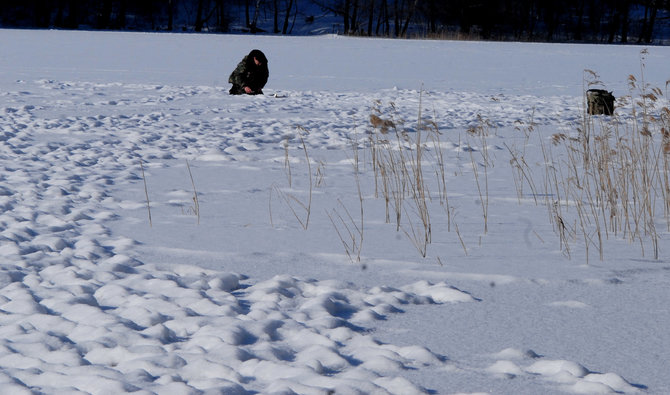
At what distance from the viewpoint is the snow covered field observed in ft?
7.31

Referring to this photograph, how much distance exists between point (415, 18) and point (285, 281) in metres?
42.3

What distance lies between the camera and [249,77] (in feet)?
37.6

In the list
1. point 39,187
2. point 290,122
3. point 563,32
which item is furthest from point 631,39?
point 39,187

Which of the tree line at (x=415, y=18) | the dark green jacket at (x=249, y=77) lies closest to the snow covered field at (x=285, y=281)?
the dark green jacket at (x=249, y=77)

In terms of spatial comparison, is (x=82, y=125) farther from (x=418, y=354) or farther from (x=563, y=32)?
(x=563, y=32)

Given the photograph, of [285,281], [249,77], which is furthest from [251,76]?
[285,281]

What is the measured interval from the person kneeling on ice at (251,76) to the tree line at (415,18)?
27812mm

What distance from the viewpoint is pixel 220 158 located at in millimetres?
6242

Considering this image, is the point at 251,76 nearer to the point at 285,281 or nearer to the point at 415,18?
the point at 285,281

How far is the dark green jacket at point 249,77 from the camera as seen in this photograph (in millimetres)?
11453

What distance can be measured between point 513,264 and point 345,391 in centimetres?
154

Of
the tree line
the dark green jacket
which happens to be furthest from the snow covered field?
the tree line

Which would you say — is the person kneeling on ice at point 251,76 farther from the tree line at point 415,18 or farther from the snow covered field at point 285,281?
the tree line at point 415,18

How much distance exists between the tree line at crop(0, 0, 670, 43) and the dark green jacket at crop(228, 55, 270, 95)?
2781 cm
